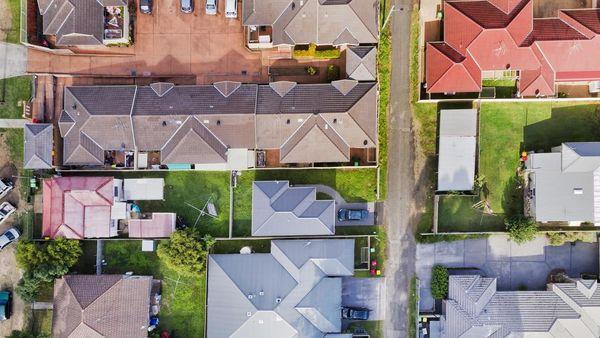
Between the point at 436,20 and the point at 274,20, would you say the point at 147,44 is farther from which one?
the point at 436,20

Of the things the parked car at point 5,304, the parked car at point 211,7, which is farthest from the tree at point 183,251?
the parked car at point 211,7

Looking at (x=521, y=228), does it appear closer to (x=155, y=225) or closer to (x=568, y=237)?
(x=568, y=237)

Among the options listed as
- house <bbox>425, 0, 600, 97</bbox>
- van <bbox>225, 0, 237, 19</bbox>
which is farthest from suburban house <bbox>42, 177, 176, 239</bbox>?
house <bbox>425, 0, 600, 97</bbox>

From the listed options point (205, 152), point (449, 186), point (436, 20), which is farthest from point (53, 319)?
point (436, 20)

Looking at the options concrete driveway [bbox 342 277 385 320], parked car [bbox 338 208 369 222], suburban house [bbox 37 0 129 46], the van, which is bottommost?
concrete driveway [bbox 342 277 385 320]

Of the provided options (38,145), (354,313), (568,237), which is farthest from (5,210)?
(568,237)

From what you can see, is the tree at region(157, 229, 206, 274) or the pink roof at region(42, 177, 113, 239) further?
the pink roof at region(42, 177, 113, 239)

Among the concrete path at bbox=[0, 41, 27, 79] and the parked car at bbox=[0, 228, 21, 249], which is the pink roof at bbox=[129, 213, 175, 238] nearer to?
the parked car at bbox=[0, 228, 21, 249]
